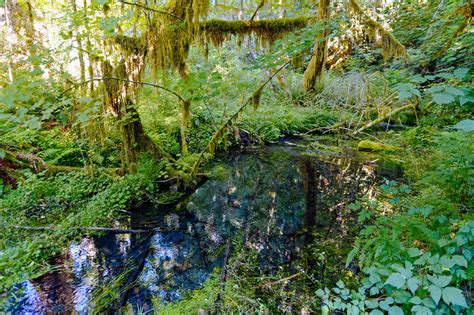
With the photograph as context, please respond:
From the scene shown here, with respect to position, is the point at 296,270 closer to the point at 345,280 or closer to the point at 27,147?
the point at 345,280

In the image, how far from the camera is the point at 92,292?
104 inches

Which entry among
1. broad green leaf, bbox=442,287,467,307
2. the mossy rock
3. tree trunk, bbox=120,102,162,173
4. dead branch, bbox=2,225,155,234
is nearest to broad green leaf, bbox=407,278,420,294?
broad green leaf, bbox=442,287,467,307

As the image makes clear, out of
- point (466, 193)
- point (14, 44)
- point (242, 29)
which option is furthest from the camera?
point (14, 44)

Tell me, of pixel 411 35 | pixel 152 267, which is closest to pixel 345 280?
pixel 152 267

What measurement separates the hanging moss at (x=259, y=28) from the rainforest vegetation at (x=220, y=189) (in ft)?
0.07

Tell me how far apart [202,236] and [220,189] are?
5.73ft

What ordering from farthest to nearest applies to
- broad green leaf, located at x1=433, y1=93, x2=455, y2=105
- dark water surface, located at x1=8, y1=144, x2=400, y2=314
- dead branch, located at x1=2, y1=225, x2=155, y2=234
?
1. dead branch, located at x1=2, y1=225, x2=155, y2=234
2. dark water surface, located at x1=8, y1=144, x2=400, y2=314
3. broad green leaf, located at x1=433, y1=93, x2=455, y2=105

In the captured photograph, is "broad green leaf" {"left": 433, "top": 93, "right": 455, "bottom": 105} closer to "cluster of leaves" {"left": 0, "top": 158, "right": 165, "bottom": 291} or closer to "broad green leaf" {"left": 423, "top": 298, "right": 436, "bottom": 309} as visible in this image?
"broad green leaf" {"left": 423, "top": 298, "right": 436, "bottom": 309}

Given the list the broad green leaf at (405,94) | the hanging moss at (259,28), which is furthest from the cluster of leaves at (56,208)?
the broad green leaf at (405,94)

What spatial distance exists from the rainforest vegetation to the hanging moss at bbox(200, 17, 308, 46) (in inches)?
0.9

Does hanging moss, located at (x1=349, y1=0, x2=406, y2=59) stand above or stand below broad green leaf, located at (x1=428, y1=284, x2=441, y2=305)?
above

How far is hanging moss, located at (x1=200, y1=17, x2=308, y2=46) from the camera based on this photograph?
4062 mm

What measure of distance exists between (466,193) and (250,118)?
275 inches

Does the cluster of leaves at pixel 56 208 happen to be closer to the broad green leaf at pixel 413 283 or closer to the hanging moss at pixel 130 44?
the hanging moss at pixel 130 44
